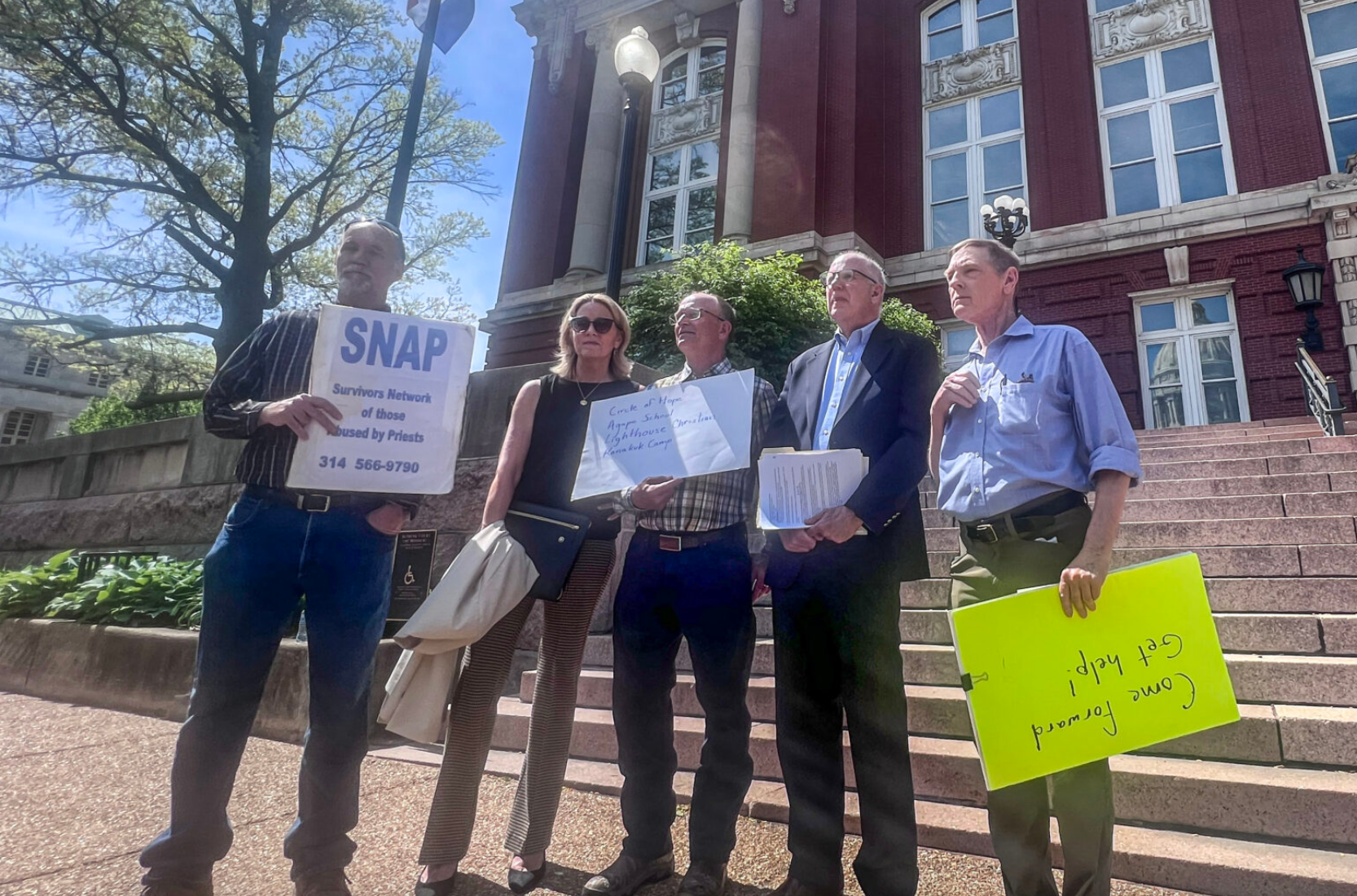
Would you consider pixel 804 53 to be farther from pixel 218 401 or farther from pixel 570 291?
pixel 218 401

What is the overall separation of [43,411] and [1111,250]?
6939 cm

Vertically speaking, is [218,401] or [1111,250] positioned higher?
[1111,250]

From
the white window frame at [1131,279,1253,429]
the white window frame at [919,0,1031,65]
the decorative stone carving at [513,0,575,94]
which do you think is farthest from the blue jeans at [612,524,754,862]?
the decorative stone carving at [513,0,575,94]

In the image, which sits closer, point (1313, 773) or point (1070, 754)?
point (1070, 754)

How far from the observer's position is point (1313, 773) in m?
2.99

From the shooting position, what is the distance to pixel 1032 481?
7.70 feet

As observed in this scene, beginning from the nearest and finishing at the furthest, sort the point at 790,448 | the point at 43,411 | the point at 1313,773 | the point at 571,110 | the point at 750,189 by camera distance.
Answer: the point at 790,448 → the point at 1313,773 → the point at 750,189 → the point at 571,110 → the point at 43,411

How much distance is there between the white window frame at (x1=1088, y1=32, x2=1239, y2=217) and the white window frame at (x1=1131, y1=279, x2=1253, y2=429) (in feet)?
6.45

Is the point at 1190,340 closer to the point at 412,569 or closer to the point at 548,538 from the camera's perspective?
the point at 412,569

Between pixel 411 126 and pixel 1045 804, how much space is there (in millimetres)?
7760

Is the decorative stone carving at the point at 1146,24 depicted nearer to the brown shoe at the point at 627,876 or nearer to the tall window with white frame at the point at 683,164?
the tall window with white frame at the point at 683,164

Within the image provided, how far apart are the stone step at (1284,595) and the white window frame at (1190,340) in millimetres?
11673

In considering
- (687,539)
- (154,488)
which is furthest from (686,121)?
(687,539)

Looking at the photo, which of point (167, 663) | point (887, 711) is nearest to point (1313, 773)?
point (887, 711)
